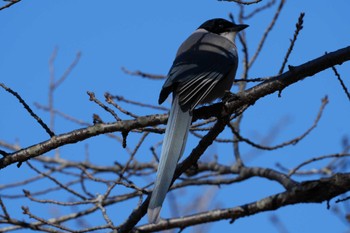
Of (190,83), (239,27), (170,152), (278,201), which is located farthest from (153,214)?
(239,27)

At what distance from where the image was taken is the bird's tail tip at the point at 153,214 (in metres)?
3.16

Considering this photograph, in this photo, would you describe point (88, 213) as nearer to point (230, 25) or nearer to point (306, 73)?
point (230, 25)

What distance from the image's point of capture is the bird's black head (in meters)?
5.57

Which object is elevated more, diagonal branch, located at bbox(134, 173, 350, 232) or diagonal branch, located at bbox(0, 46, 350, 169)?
diagonal branch, located at bbox(0, 46, 350, 169)

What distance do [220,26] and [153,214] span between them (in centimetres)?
290

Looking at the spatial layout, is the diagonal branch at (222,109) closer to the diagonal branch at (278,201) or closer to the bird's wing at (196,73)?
the bird's wing at (196,73)

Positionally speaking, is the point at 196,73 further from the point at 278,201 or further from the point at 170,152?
the point at 278,201

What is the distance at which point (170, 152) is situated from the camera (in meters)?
3.61

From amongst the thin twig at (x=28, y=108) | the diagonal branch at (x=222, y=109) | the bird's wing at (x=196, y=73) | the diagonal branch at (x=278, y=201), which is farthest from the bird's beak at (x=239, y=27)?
the thin twig at (x=28, y=108)

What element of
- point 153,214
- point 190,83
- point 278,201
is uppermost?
point 190,83

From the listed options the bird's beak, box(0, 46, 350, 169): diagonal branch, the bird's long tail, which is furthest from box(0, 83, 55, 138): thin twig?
the bird's beak

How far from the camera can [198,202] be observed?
4.89m

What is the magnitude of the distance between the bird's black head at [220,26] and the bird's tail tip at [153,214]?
2.74 metres

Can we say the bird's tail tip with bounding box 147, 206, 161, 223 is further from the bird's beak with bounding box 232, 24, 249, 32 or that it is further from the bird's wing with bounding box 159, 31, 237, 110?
the bird's beak with bounding box 232, 24, 249, 32
